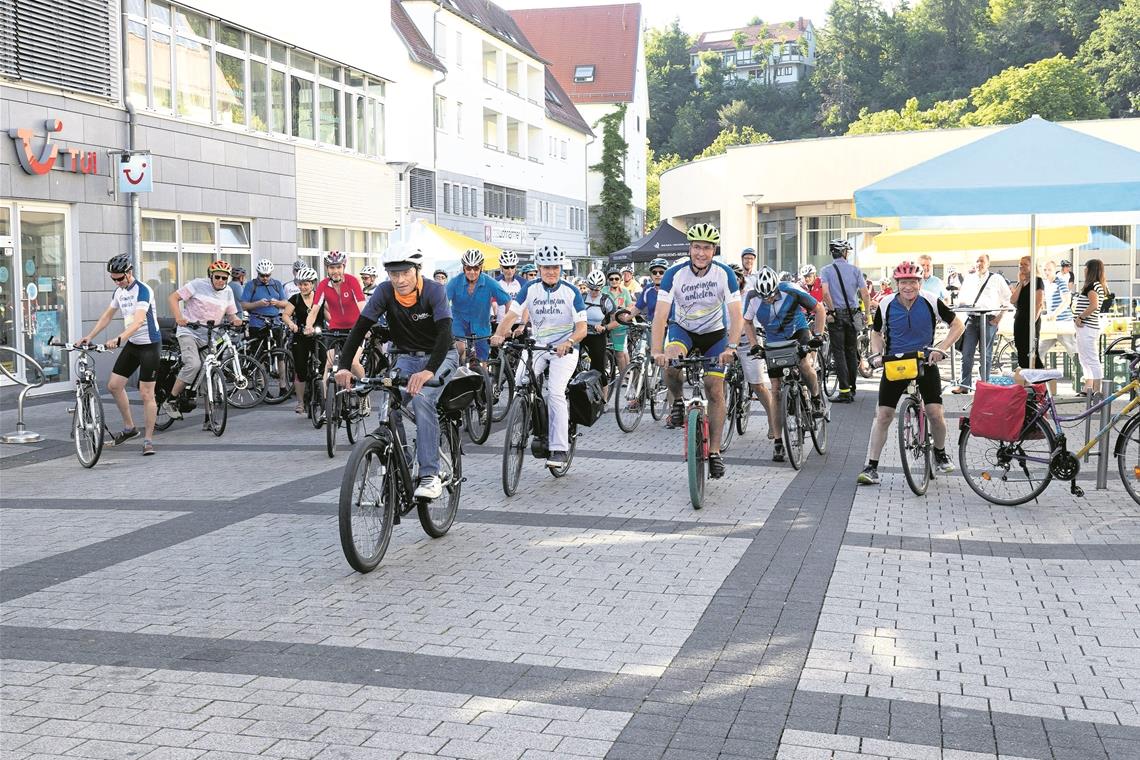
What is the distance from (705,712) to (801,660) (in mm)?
765

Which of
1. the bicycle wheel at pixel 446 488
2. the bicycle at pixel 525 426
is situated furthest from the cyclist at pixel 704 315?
the bicycle wheel at pixel 446 488

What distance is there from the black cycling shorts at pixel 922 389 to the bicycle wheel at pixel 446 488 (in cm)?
352

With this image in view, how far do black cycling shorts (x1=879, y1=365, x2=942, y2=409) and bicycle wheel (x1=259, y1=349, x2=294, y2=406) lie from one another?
9.54 m

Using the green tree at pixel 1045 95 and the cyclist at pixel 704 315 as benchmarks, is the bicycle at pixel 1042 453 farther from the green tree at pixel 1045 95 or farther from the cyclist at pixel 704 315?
the green tree at pixel 1045 95

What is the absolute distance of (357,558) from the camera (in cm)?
649

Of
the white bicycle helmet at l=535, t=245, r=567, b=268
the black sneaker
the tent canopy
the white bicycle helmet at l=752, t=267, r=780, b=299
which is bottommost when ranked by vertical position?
the black sneaker

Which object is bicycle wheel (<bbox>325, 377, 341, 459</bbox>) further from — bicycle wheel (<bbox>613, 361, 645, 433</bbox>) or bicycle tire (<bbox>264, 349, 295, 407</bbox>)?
bicycle tire (<bbox>264, 349, 295, 407</bbox>)

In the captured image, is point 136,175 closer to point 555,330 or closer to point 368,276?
point 368,276

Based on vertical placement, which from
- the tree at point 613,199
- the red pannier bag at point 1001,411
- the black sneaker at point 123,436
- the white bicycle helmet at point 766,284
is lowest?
the black sneaker at point 123,436

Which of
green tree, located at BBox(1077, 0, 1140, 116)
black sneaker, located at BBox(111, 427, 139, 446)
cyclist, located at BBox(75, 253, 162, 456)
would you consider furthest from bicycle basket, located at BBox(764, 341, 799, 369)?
green tree, located at BBox(1077, 0, 1140, 116)

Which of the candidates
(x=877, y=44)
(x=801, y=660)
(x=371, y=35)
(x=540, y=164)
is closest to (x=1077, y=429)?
(x=801, y=660)

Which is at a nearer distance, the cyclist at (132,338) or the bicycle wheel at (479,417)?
the cyclist at (132,338)

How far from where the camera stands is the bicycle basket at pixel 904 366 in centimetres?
926

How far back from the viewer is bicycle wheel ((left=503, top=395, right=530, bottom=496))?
908cm
